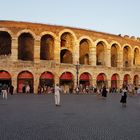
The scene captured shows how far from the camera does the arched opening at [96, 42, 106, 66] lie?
4750 cm

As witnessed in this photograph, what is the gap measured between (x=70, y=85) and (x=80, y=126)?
3176 cm

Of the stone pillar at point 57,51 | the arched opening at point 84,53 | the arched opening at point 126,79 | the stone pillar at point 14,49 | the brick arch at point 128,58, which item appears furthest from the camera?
the brick arch at point 128,58

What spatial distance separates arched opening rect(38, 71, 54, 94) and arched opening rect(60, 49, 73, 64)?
5.06 meters

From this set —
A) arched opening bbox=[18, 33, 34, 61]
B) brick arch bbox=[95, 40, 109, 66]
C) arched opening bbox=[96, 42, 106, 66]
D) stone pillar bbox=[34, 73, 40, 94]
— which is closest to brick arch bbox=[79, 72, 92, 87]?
brick arch bbox=[95, 40, 109, 66]

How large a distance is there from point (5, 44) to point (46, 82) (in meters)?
7.20

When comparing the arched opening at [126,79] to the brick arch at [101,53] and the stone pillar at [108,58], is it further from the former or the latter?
the brick arch at [101,53]

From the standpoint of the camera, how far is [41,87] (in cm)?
3991

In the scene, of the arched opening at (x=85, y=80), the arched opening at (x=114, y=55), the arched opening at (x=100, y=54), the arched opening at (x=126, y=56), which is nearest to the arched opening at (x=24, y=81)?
the arched opening at (x=85, y=80)

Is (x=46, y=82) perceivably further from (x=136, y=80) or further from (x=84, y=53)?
(x=136, y=80)

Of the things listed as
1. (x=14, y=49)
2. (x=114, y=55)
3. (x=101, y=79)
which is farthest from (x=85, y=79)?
(x=14, y=49)

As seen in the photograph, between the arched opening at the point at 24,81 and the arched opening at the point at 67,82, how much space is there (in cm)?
441

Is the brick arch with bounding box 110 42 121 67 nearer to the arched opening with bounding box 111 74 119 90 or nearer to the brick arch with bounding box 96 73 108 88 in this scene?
the arched opening with bounding box 111 74 119 90

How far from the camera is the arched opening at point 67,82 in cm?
4175

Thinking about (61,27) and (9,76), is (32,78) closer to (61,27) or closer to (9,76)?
(9,76)
